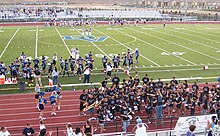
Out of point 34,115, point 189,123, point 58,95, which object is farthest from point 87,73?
point 189,123

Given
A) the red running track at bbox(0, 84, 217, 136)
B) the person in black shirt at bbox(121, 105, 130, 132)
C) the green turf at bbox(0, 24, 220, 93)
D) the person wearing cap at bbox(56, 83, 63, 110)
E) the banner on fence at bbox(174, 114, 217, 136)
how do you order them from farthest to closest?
1. the green turf at bbox(0, 24, 220, 93)
2. the person wearing cap at bbox(56, 83, 63, 110)
3. the red running track at bbox(0, 84, 217, 136)
4. the person in black shirt at bbox(121, 105, 130, 132)
5. the banner on fence at bbox(174, 114, 217, 136)

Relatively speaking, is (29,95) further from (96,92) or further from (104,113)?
(104,113)

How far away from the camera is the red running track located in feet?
37.0

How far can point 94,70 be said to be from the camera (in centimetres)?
1938

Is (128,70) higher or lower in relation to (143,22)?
lower

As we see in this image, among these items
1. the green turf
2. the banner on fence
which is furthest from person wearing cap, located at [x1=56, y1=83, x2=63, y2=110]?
the banner on fence

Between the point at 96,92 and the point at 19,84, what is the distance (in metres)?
5.85

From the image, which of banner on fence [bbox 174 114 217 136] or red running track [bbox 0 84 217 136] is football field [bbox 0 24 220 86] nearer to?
red running track [bbox 0 84 217 136]

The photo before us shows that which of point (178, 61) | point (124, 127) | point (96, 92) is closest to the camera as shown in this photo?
point (124, 127)

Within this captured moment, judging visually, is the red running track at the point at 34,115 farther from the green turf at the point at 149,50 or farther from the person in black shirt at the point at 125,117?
the green turf at the point at 149,50

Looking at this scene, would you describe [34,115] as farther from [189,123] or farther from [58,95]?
[189,123]

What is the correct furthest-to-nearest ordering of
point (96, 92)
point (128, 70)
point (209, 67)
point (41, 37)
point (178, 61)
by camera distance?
point (41, 37) < point (178, 61) < point (209, 67) < point (128, 70) < point (96, 92)

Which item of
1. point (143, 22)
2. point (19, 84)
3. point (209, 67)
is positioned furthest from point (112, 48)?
point (143, 22)

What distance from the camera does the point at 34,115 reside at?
12414mm
